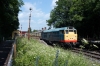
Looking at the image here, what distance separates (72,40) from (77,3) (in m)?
15.5

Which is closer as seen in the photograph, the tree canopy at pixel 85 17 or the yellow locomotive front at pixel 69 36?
the yellow locomotive front at pixel 69 36

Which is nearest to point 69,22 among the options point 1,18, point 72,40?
point 72,40

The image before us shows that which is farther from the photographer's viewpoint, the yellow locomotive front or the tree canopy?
the tree canopy

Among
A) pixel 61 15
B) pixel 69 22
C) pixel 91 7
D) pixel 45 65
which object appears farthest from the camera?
pixel 61 15

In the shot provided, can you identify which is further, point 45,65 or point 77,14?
point 77,14

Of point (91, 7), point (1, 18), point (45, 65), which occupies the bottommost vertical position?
point (45, 65)

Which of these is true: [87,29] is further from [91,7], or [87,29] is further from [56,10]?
[56,10]

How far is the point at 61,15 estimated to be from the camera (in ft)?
272

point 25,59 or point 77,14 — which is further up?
point 77,14

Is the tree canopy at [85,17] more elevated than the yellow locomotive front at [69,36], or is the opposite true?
the tree canopy at [85,17]

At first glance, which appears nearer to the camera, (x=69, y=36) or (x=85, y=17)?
(x=69, y=36)

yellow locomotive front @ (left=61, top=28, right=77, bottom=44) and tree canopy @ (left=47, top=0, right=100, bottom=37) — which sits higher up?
tree canopy @ (left=47, top=0, right=100, bottom=37)

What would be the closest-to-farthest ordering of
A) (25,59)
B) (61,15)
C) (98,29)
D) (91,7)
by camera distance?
(25,59) < (91,7) < (98,29) < (61,15)

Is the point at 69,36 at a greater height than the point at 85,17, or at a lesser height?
lesser
